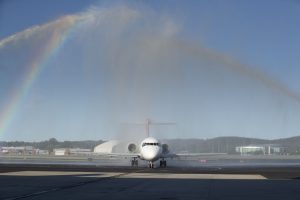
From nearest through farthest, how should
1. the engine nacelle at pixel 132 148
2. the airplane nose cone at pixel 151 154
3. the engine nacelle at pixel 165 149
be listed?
the airplane nose cone at pixel 151 154 < the engine nacelle at pixel 165 149 < the engine nacelle at pixel 132 148

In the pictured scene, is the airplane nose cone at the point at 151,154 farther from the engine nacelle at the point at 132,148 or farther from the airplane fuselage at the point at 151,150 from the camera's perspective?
the engine nacelle at the point at 132,148

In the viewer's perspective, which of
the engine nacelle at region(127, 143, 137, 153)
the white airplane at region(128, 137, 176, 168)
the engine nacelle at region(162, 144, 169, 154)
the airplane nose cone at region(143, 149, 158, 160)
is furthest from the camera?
the engine nacelle at region(127, 143, 137, 153)

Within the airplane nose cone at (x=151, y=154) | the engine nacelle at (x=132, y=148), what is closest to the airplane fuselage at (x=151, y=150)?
the airplane nose cone at (x=151, y=154)

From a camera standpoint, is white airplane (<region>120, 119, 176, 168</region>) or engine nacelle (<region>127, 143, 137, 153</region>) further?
engine nacelle (<region>127, 143, 137, 153</region>)

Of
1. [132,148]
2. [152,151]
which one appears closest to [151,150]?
[152,151]

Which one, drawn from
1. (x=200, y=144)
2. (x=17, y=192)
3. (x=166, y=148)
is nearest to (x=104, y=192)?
(x=17, y=192)

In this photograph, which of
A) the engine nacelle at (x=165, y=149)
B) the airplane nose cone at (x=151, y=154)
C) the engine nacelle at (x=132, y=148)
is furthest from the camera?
the engine nacelle at (x=132, y=148)

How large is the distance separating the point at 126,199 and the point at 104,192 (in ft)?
11.9

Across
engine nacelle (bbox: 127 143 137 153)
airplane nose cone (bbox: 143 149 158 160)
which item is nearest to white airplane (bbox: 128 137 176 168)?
airplane nose cone (bbox: 143 149 158 160)

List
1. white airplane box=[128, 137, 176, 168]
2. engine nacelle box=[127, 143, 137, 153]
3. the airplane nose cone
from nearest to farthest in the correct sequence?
the airplane nose cone
white airplane box=[128, 137, 176, 168]
engine nacelle box=[127, 143, 137, 153]

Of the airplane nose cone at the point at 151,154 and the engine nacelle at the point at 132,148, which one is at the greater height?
the engine nacelle at the point at 132,148

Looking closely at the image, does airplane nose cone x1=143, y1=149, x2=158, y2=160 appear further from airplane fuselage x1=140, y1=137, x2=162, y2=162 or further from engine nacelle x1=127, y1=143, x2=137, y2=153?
engine nacelle x1=127, y1=143, x2=137, y2=153

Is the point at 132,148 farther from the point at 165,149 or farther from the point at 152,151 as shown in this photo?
the point at 152,151

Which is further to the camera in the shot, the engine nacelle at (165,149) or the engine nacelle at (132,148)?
the engine nacelle at (132,148)
